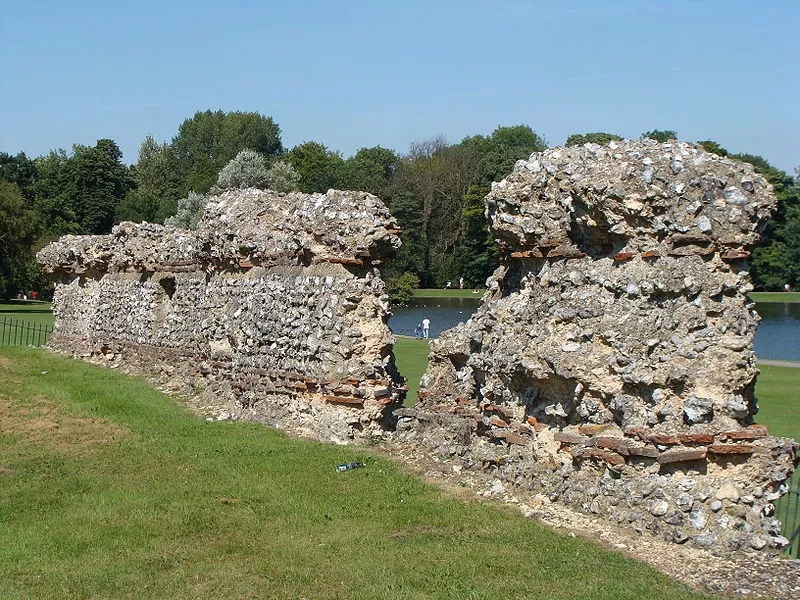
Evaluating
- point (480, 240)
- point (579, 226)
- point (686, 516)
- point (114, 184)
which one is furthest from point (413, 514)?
point (114, 184)

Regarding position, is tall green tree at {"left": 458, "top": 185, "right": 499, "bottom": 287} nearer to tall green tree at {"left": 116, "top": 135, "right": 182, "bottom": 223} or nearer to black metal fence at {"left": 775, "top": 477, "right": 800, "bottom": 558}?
tall green tree at {"left": 116, "top": 135, "right": 182, "bottom": 223}

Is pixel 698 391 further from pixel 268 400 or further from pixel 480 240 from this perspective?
pixel 480 240

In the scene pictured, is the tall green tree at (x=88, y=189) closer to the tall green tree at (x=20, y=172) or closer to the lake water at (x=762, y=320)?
the tall green tree at (x=20, y=172)

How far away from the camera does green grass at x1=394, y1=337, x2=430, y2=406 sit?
2082 centimetres

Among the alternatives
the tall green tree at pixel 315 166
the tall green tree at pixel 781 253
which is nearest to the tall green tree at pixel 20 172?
the tall green tree at pixel 315 166

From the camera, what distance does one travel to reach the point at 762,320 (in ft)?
119

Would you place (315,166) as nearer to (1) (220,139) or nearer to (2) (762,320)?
(1) (220,139)

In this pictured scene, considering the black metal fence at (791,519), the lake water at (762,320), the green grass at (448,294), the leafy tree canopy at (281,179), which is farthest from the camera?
the green grass at (448,294)

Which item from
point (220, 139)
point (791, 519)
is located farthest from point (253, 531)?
point (220, 139)

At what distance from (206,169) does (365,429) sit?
81.7 m

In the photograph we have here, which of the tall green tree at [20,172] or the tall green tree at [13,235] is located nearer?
the tall green tree at [13,235]

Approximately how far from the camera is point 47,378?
17.4m

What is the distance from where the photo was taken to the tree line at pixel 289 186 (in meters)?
56.3

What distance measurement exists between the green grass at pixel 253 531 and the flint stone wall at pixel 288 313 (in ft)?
2.98
